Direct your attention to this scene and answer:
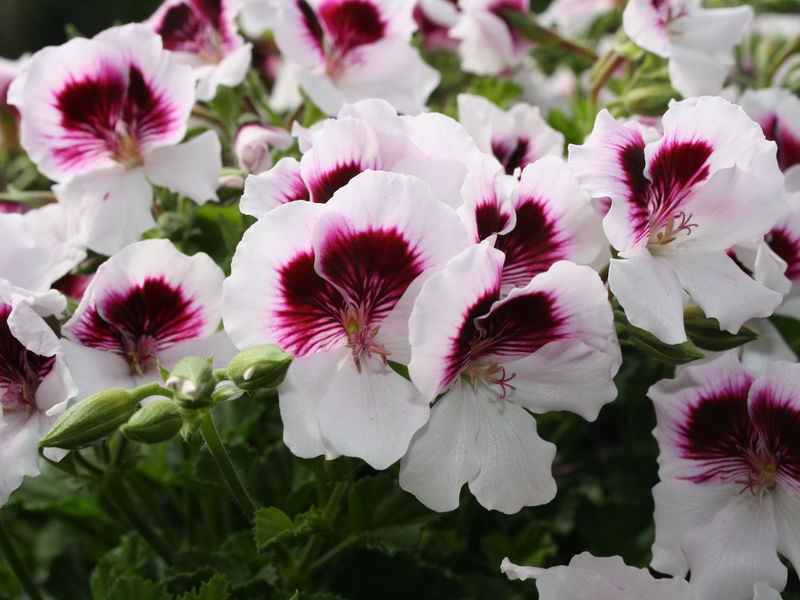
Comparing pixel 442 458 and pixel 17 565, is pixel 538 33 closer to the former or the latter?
pixel 442 458

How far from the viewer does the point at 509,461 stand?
575mm

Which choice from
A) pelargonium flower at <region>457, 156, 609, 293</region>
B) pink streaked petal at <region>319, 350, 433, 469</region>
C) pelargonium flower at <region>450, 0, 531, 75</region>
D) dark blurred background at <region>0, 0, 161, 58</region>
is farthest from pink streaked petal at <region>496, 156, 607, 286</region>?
dark blurred background at <region>0, 0, 161, 58</region>

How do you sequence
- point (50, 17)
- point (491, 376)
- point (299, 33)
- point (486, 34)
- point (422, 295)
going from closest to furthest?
point (422, 295), point (491, 376), point (299, 33), point (486, 34), point (50, 17)

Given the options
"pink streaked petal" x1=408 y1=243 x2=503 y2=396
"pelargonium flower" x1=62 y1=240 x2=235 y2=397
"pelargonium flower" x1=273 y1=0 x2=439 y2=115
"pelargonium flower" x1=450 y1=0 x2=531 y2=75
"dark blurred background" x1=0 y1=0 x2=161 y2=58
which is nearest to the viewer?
"pink streaked petal" x1=408 y1=243 x2=503 y2=396

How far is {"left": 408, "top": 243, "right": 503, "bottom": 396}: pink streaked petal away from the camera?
498 mm

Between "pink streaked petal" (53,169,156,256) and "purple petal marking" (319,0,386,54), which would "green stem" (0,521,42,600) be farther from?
"purple petal marking" (319,0,386,54)

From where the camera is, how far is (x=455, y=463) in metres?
0.56

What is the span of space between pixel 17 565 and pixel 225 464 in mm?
237

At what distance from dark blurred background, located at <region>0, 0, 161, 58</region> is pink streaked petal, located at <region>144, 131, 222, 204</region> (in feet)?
10.2

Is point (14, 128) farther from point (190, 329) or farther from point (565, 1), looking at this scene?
point (565, 1)

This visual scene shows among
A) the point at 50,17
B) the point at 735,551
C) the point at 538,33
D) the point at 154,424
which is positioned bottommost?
the point at 50,17

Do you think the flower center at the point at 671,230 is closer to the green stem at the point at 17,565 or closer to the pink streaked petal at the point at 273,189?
the pink streaked petal at the point at 273,189

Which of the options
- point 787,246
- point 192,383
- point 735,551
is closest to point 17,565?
point 192,383

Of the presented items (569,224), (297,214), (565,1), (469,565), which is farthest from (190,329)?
(565,1)
